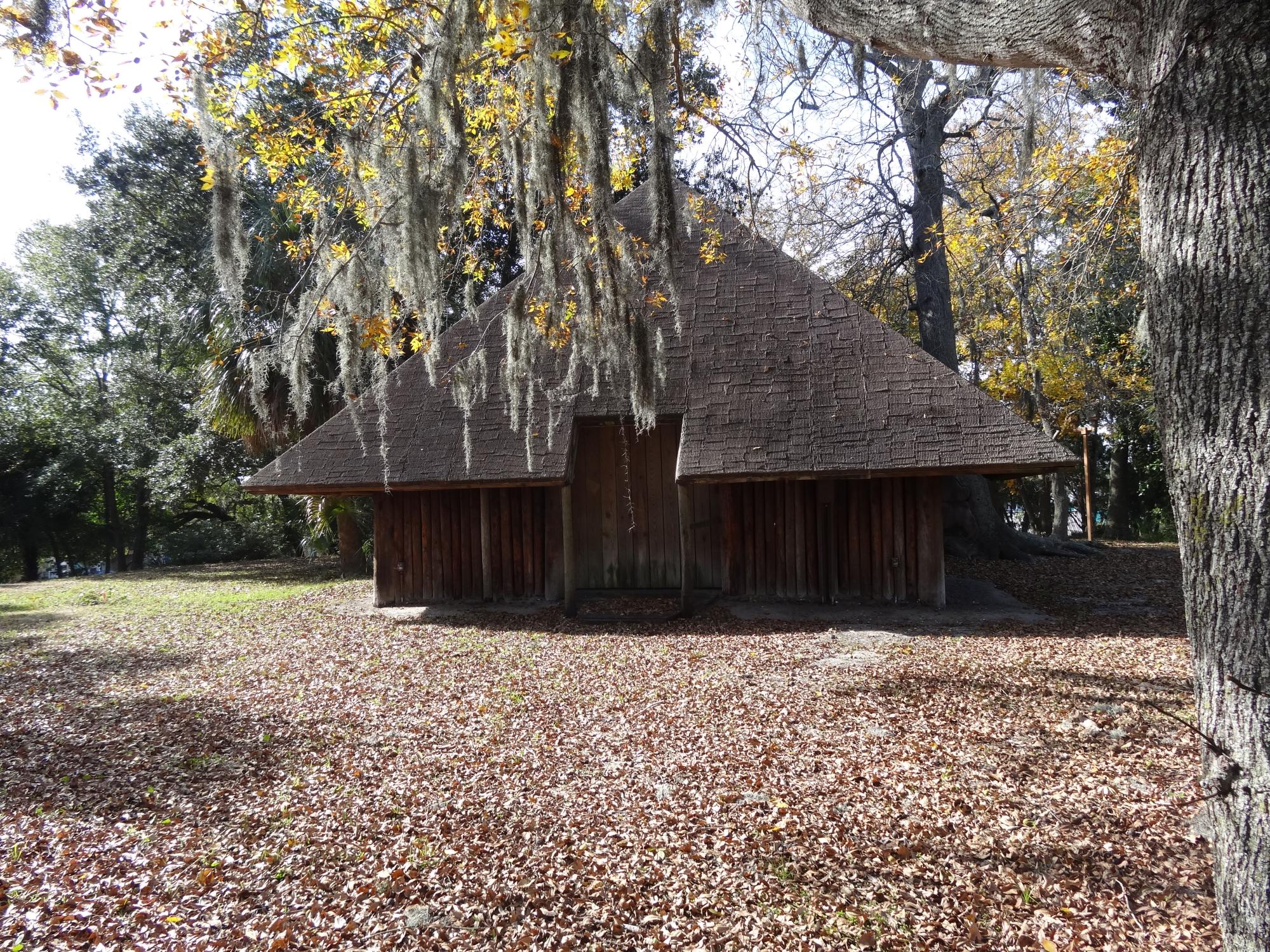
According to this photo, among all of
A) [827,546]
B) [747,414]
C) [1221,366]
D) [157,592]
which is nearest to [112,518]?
[157,592]

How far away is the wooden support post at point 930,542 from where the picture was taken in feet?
29.6

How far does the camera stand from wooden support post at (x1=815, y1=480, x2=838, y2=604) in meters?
9.31

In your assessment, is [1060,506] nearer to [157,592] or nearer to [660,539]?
[660,539]

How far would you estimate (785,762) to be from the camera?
15.2 feet

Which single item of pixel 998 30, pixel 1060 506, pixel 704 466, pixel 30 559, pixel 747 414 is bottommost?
pixel 30 559

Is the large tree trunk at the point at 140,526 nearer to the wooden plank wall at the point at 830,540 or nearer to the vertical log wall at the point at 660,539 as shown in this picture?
the vertical log wall at the point at 660,539

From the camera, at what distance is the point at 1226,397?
7.50 ft

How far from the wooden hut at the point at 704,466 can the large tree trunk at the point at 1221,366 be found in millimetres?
5955

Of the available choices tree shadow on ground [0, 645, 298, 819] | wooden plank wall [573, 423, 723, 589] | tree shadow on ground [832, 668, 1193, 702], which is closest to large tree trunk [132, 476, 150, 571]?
tree shadow on ground [0, 645, 298, 819]

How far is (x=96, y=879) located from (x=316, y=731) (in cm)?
195

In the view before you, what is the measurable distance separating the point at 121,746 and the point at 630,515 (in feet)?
20.3

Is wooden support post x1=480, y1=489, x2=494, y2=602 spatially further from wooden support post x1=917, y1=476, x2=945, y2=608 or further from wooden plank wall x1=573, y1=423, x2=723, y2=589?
wooden support post x1=917, y1=476, x2=945, y2=608

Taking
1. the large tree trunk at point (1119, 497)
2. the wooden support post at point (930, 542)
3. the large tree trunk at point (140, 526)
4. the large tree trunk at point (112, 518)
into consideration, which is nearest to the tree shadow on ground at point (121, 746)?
the wooden support post at point (930, 542)

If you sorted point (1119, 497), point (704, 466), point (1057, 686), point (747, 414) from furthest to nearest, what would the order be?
point (1119, 497), point (747, 414), point (704, 466), point (1057, 686)
